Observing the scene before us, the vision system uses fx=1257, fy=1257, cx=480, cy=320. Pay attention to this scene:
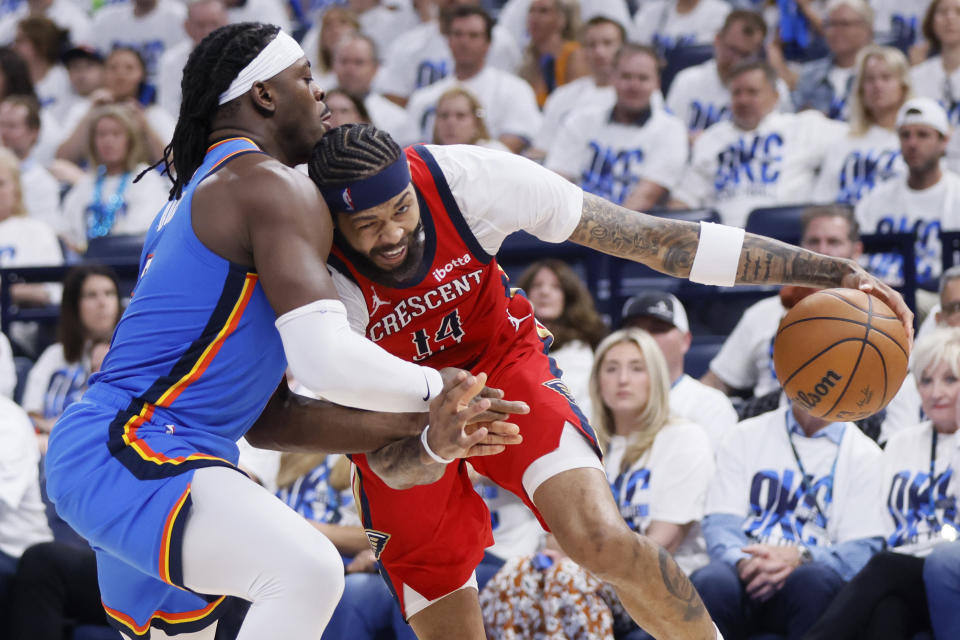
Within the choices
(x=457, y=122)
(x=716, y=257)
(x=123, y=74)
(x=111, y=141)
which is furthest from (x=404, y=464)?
(x=123, y=74)

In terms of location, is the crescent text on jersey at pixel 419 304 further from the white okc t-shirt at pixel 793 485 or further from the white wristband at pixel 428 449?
the white okc t-shirt at pixel 793 485

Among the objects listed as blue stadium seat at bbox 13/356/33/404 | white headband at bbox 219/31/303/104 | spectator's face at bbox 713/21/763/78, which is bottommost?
blue stadium seat at bbox 13/356/33/404

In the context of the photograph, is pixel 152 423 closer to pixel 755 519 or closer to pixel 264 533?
pixel 264 533

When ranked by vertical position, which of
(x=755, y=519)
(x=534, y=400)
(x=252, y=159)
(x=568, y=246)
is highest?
(x=252, y=159)

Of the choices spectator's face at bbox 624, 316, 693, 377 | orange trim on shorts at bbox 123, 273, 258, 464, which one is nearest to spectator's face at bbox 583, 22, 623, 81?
spectator's face at bbox 624, 316, 693, 377

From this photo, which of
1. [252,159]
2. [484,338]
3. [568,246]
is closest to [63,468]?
[252,159]

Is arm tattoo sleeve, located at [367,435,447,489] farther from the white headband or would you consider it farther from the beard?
the white headband

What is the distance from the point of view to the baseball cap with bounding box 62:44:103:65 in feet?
32.2

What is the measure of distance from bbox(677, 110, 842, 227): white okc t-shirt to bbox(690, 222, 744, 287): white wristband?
12.2 feet

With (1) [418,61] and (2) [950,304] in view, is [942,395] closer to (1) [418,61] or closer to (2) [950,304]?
(2) [950,304]

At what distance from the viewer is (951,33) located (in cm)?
758

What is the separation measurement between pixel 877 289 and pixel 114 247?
5.22 metres

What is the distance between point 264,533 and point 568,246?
403cm

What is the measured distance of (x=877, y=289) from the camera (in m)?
A: 3.67
